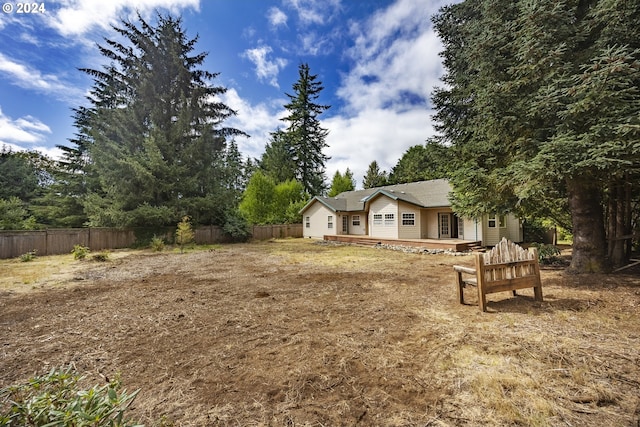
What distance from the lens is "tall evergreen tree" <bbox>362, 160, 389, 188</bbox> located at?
133 feet

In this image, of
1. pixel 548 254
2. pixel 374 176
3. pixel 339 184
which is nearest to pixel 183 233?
pixel 548 254

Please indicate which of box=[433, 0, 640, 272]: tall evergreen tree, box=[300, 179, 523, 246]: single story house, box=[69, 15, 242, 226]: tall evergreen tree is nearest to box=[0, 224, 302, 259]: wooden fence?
box=[69, 15, 242, 226]: tall evergreen tree

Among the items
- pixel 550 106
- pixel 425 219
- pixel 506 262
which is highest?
pixel 550 106

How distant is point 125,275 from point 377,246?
41.4ft

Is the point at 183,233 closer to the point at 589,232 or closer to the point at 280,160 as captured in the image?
the point at 280,160

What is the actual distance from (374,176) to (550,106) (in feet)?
118

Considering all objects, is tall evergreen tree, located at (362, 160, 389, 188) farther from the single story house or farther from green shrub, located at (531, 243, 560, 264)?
green shrub, located at (531, 243, 560, 264)

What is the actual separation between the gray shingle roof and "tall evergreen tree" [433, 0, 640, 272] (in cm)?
675

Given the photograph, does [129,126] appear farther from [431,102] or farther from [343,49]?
[431,102]

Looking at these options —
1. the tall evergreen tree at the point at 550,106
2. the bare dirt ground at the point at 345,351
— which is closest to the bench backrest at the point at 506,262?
the bare dirt ground at the point at 345,351

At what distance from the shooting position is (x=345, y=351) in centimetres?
334

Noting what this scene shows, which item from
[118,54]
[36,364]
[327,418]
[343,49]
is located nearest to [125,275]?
[36,364]

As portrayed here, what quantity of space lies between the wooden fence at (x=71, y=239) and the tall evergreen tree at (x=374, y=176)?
1037 inches

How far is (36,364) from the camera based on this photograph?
313 centimetres
